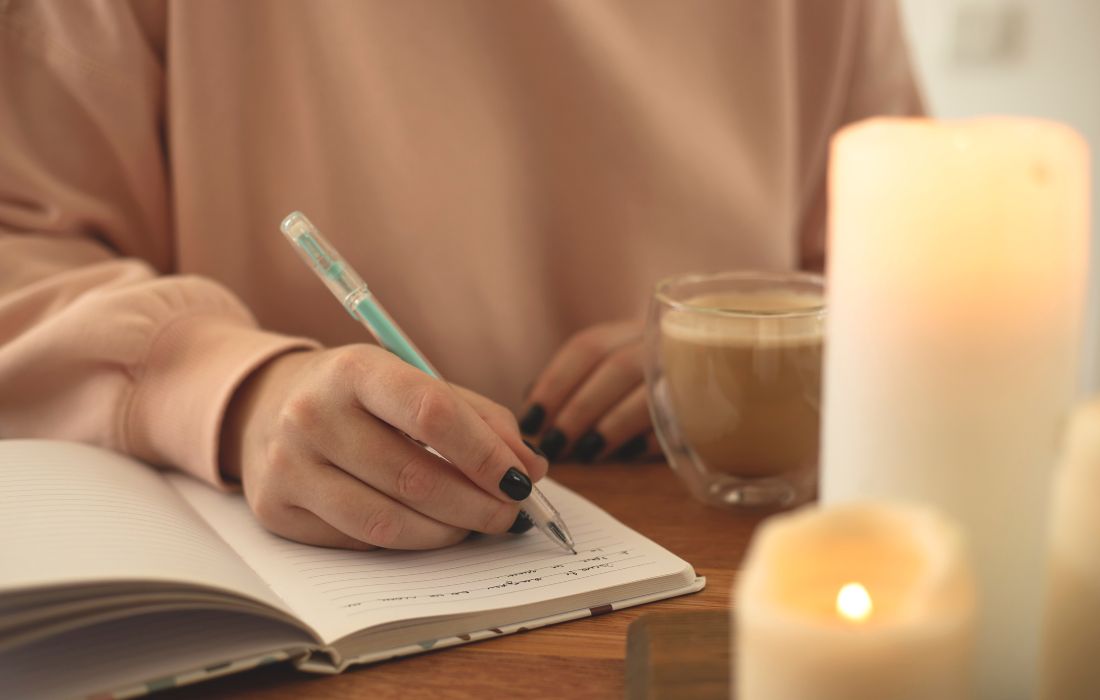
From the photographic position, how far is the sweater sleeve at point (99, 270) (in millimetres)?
657

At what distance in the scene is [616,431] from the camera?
28.8 inches

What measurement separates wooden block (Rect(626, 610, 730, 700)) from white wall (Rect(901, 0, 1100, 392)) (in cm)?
172

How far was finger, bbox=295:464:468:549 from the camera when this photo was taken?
0.52 metres

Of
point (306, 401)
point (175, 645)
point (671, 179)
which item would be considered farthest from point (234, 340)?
point (671, 179)

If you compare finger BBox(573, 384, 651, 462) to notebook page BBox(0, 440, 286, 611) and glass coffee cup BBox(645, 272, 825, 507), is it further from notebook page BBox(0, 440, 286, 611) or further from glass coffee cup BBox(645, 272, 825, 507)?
notebook page BBox(0, 440, 286, 611)

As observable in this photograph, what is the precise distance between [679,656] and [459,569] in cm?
15

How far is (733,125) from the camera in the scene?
0.96 meters

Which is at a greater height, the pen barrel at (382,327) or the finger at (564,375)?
the pen barrel at (382,327)

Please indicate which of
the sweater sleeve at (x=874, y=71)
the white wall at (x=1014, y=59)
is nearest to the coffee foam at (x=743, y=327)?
the sweater sleeve at (x=874, y=71)

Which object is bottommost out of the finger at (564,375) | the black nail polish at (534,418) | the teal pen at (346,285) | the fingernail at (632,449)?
the fingernail at (632,449)

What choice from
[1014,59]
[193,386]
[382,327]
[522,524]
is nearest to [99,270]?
[193,386]

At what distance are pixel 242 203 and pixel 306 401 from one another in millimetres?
394

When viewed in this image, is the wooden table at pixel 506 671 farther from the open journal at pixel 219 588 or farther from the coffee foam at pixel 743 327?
the coffee foam at pixel 743 327

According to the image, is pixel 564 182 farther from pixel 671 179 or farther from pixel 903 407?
pixel 903 407
